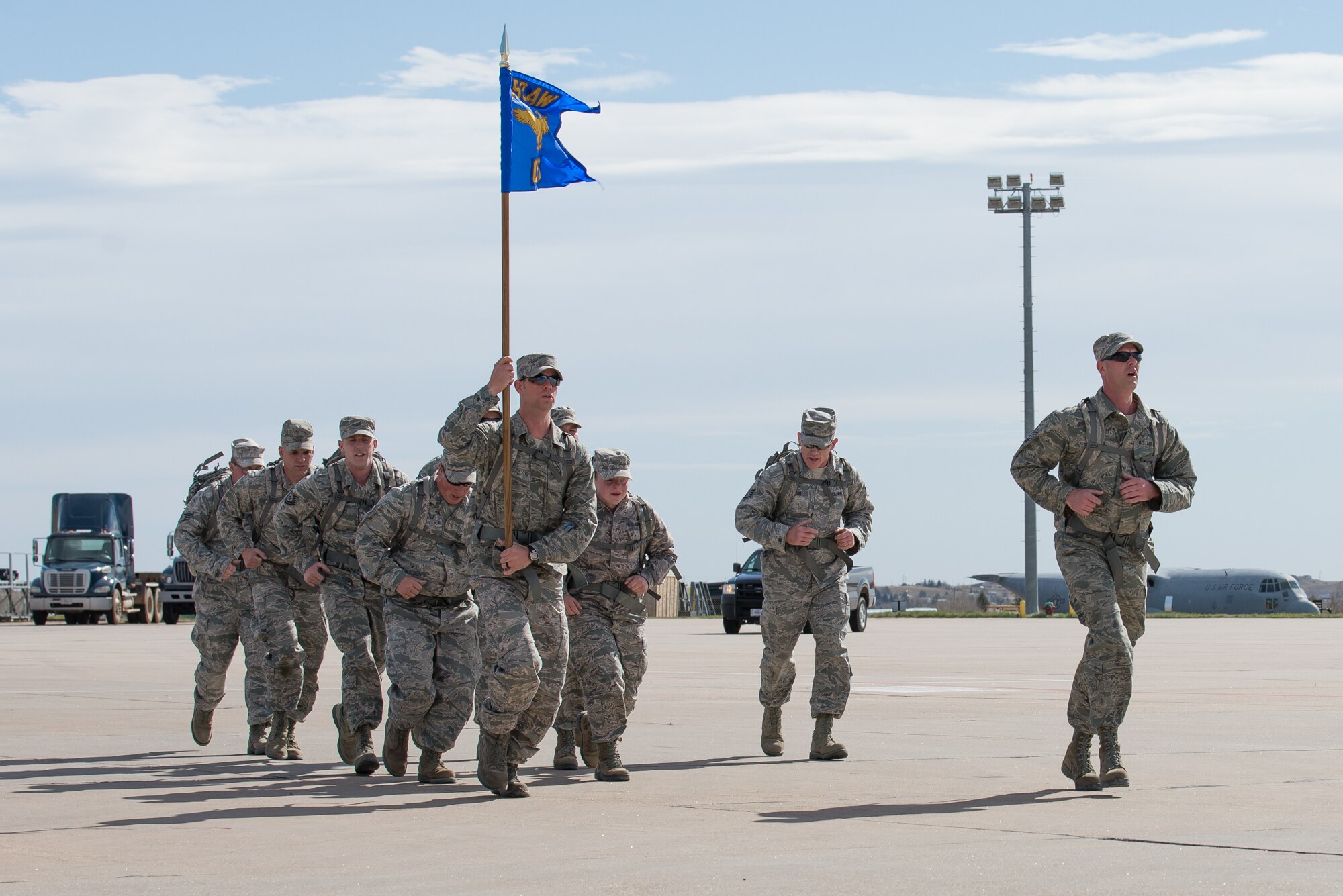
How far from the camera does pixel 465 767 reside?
34.3 ft

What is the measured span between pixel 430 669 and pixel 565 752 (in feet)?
4.33

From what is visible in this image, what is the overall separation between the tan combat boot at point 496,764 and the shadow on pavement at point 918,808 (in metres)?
1.43

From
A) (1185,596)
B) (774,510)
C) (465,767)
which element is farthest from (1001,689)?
(1185,596)

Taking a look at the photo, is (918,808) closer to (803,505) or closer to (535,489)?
(535,489)

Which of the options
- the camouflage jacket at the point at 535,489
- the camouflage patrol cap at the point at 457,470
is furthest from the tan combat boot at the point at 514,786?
the camouflage patrol cap at the point at 457,470

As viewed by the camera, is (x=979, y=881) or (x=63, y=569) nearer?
(x=979, y=881)

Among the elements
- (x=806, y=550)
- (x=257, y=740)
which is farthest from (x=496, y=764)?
(x=257, y=740)

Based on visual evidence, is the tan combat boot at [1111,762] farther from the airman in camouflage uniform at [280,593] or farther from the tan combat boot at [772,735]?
the airman in camouflage uniform at [280,593]

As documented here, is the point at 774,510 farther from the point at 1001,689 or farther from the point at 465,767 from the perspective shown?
the point at 1001,689

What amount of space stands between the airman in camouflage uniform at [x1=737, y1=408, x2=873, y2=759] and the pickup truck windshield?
3957 cm

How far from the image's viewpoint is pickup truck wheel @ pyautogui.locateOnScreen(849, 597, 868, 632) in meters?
35.2

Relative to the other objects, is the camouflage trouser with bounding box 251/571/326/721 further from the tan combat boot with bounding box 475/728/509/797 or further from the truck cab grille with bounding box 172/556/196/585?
the truck cab grille with bounding box 172/556/196/585

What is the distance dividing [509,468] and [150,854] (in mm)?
2547

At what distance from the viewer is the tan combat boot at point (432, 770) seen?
9.60 m
